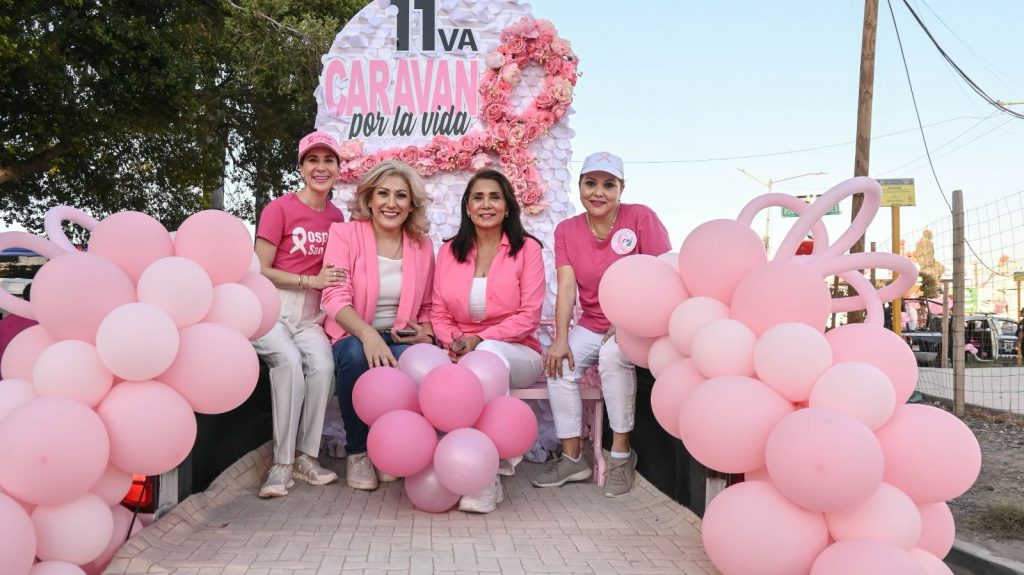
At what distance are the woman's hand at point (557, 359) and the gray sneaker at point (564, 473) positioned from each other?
15.4 inches

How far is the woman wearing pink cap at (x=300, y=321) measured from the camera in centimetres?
323

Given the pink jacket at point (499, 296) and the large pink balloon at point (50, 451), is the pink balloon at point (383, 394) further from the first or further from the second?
the large pink balloon at point (50, 451)

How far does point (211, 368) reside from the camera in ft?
7.03

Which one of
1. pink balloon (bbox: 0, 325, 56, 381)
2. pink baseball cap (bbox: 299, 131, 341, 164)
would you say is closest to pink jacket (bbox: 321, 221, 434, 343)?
pink baseball cap (bbox: 299, 131, 341, 164)

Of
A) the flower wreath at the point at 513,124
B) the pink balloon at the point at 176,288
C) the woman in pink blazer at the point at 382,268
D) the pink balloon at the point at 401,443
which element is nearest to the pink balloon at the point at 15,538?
the pink balloon at the point at 176,288

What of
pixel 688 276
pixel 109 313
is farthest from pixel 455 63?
pixel 109 313

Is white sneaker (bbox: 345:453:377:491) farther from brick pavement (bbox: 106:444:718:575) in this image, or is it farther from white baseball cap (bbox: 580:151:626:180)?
white baseball cap (bbox: 580:151:626:180)

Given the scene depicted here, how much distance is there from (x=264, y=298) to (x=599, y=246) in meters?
1.83

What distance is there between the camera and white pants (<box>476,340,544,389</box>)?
3.41m

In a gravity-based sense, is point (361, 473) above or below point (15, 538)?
below

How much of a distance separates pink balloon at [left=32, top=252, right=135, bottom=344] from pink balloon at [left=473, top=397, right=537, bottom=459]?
136 cm

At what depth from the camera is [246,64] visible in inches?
498

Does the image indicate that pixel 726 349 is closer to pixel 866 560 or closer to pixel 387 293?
pixel 866 560

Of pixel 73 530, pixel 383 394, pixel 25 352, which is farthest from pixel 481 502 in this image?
pixel 25 352
